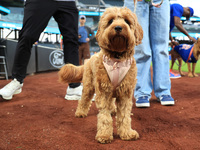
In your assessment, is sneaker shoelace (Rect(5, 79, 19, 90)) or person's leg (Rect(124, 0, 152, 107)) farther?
sneaker shoelace (Rect(5, 79, 19, 90))

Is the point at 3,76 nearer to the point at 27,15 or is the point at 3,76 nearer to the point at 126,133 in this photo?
the point at 27,15

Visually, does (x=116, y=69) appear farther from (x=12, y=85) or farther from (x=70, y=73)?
(x=12, y=85)

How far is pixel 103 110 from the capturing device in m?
1.64

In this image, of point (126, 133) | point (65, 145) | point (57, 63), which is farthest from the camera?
point (57, 63)

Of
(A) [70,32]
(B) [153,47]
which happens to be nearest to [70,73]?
(A) [70,32]

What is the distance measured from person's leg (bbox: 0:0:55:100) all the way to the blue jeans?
1158 millimetres

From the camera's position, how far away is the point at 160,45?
279cm

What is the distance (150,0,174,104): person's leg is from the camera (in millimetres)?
2721

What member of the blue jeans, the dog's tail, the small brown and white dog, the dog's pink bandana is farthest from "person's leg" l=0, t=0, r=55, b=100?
the small brown and white dog

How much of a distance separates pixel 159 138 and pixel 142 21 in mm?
1653

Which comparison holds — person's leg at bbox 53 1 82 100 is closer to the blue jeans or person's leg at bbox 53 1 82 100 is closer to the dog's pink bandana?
the blue jeans

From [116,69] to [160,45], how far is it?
145 centimetres

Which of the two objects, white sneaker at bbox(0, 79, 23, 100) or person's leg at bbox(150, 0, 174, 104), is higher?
person's leg at bbox(150, 0, 174, 104)

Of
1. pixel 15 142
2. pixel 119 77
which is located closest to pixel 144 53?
pixel 119 77
